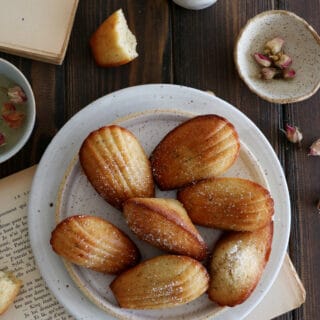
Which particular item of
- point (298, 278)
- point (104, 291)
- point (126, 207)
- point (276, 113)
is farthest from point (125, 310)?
point (276, 113)

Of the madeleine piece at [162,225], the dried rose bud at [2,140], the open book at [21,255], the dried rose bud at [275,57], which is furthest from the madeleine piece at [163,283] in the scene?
the dried rose bud at [275,57]

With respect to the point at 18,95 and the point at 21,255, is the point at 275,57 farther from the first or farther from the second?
the point at 21,255

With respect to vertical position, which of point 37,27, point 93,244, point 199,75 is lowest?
point 93,244

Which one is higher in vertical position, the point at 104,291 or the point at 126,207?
the point at 126,207

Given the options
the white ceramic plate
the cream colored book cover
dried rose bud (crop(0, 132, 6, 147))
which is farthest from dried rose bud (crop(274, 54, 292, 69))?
dried rose bud (crop(0, 132, 6, 147))

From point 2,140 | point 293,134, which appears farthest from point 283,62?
point 2,140

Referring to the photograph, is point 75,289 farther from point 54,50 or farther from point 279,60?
point 279,60

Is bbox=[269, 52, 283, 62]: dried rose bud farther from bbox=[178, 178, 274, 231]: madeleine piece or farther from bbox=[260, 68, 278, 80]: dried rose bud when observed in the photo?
bbox=[178, 178, 274, 231]: madeleine piece

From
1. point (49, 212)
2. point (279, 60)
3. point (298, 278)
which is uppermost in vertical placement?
point (279, 60)
